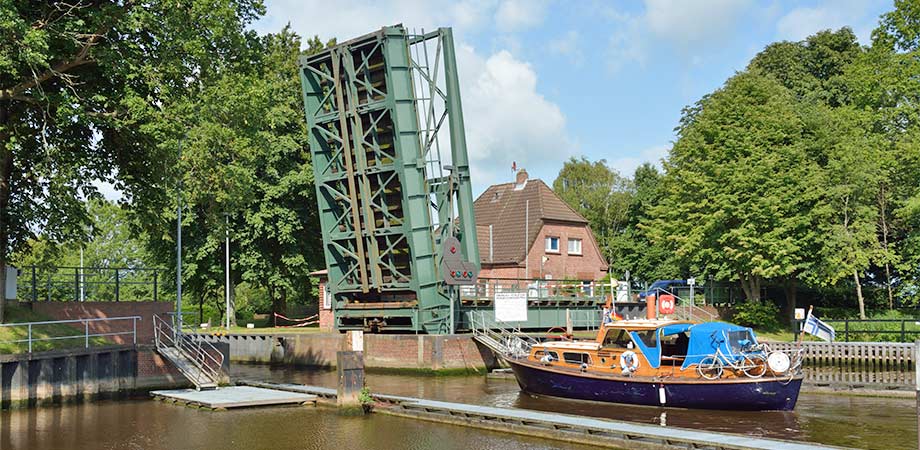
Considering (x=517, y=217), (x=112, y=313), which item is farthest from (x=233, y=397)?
(x=517, y=217)

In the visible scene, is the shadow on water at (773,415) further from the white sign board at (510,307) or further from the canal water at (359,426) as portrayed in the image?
the white sign board at (510,307)

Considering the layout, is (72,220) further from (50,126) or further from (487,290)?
(487,290)

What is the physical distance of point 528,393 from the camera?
24031mm

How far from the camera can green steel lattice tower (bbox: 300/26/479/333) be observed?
2847 centimetres

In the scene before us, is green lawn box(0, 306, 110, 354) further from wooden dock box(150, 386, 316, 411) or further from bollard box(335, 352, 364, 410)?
bollard box(335, 352, 364, 410)

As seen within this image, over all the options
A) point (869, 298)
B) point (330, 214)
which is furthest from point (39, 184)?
point (869, 298)

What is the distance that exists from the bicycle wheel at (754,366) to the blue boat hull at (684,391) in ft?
1.44

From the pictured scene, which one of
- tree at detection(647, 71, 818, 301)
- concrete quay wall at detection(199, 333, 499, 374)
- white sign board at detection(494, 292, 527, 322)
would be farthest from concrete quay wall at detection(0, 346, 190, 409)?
tree at detection(647, 71, 818, 301)

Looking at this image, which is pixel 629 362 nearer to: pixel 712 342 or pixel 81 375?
pixel 712 342

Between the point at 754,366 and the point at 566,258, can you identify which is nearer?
the point at 754,366

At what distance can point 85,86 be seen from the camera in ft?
76.5

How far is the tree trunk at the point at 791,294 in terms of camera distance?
42.0 meters

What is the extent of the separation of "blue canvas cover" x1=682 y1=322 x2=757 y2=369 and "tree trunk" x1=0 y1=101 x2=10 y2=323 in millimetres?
16691

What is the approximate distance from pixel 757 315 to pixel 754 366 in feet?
70.4
